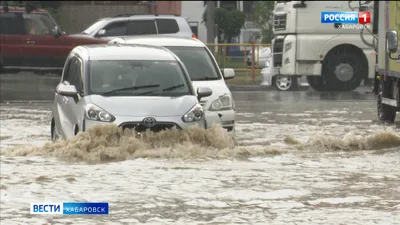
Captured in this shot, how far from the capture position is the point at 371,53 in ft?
107

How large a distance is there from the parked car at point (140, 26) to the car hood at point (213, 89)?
52.2 feet

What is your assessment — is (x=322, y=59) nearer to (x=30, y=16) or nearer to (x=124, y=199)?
(x=30, y=16)

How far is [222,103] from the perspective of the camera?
58.3ft

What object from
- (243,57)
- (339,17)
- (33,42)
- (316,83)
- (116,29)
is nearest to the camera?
(33,42)

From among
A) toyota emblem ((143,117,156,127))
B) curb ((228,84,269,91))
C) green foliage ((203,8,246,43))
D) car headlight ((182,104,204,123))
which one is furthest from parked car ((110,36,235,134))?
green foliage ((203,8,246,43))

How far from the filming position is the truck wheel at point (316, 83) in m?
33.6

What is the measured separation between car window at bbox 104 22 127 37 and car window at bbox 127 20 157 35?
0.17 metres

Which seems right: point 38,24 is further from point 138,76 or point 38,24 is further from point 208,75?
point 138,76

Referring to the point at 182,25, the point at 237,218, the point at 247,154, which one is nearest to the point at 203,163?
the point at 247,154

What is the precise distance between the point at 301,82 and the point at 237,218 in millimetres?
26907

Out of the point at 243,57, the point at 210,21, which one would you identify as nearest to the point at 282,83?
the point at 243,57

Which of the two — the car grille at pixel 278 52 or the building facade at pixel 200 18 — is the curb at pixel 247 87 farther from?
the building facade at pixel 200 18

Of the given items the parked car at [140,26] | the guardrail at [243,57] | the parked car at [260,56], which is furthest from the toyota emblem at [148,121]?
the parked car at [260,56]

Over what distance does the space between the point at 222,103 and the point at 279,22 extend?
15.3m
